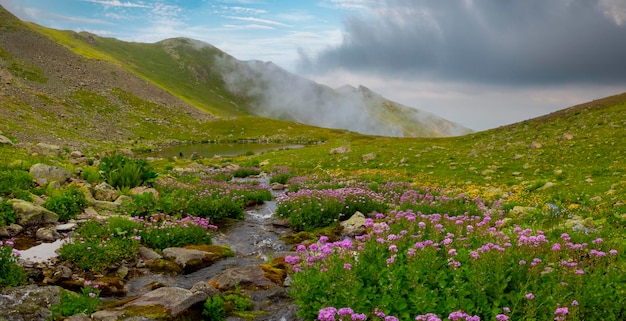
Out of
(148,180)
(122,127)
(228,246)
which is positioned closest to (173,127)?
(122,127)

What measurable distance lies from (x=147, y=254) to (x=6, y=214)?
14.2 feet

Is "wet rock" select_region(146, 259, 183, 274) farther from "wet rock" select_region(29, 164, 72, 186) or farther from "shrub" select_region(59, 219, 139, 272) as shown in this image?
"wet rock" select_region(29, 164, 72, 186)

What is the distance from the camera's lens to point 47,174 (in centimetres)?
1678

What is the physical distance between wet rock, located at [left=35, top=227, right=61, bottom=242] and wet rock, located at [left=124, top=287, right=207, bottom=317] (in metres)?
5.31

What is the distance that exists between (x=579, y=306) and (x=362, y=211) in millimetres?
11650

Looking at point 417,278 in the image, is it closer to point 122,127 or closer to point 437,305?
point 437,305

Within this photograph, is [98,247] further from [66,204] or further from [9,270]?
[66,204]

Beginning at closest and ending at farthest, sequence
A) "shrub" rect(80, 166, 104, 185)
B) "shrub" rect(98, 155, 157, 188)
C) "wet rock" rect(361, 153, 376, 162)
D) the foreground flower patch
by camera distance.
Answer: the foreground flower patch → "shrub" rect(80, 166, 104, 185) → "shrub" rect(98, 155, 157, 188) → "wet rock" rect(361, 153, 376, 162)

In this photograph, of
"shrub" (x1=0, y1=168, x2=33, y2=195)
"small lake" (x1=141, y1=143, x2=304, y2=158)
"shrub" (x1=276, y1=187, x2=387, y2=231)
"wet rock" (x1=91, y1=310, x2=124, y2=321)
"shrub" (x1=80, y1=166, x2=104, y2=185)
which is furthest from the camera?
"small lake" (x1=141, y1=143, x2=304, y2=158)

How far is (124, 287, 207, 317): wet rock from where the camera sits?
24.2 ft

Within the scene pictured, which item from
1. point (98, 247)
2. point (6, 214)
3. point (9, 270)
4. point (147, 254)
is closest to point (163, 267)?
point (147, 254)

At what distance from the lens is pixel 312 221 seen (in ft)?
52.4

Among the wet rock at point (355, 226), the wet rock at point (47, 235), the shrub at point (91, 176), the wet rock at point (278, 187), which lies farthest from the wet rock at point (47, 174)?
the wet rock at point (278, 187)

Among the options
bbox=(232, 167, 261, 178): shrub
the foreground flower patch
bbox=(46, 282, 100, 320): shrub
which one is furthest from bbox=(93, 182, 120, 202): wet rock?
bbox=(232, 167, 261, 178): shrub
